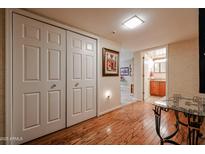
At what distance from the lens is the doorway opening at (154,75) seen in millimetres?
5939

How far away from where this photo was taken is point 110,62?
12.6ft

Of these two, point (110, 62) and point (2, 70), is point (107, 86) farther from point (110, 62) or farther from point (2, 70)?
point (2, 70)

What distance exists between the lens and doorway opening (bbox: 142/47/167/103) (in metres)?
5.94

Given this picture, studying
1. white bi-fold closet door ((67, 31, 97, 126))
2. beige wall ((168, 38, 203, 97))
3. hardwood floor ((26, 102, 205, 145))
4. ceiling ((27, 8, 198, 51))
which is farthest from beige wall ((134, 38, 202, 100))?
white bi-fold closet door ((67, 31, 97, 126))

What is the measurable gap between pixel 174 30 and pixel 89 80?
231cm

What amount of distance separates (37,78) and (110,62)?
215 cm

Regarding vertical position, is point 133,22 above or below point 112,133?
above

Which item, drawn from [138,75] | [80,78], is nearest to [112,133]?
[80,78]

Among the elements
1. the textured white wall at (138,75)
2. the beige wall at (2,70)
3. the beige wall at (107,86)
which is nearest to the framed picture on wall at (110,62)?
the beige wall at (107,86)

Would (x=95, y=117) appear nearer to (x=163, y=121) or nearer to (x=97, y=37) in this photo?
(x=163, y=121)

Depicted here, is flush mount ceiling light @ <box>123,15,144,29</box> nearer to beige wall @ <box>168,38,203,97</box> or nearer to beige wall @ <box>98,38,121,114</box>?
beige wall @ <box>98,38,121,114</box>

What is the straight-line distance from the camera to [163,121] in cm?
312

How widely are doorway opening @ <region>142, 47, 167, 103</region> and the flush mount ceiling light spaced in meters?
3.20
